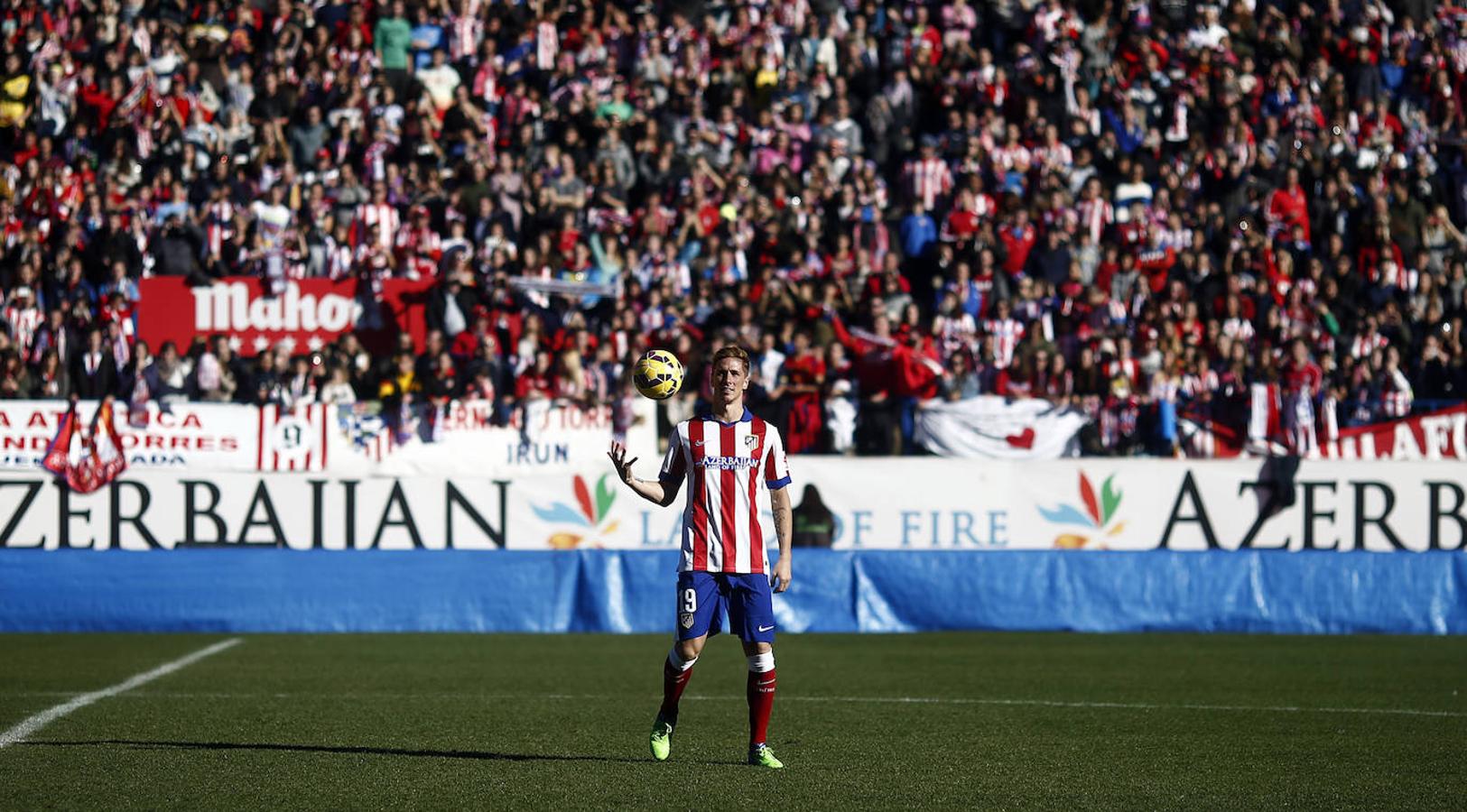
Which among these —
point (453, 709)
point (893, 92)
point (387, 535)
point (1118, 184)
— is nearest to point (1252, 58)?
point (1118, 184)

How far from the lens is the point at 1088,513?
1953 cm

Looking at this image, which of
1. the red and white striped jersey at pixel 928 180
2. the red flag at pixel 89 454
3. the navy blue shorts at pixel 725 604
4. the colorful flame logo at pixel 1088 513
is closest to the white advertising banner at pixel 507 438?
→ the red flag at pixel 89 454

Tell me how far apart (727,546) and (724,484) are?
0.29 meters

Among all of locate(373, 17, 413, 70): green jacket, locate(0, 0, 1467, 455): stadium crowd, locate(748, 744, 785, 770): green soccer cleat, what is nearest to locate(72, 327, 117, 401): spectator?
locate(0, 0, 1467, 455): stadium crowd

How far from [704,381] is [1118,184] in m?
6.85

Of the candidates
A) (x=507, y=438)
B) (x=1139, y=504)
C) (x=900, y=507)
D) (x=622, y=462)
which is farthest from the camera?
(x=507, y=438)

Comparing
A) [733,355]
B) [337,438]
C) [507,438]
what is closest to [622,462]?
[733,355]

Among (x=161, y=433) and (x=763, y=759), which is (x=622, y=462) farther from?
(x=161, y=433)

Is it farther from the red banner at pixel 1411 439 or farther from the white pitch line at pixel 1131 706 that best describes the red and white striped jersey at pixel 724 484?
the red banner at pixel 1411 439

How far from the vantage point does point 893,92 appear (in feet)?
82.2

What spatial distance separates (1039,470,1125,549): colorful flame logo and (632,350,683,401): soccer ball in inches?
445

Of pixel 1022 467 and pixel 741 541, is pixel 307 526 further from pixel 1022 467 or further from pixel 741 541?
pixel 741 541

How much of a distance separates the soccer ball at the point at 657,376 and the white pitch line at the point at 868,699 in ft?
12.7

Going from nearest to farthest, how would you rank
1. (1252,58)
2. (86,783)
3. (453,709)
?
(86,783) < (453,709) < (1252,58)
